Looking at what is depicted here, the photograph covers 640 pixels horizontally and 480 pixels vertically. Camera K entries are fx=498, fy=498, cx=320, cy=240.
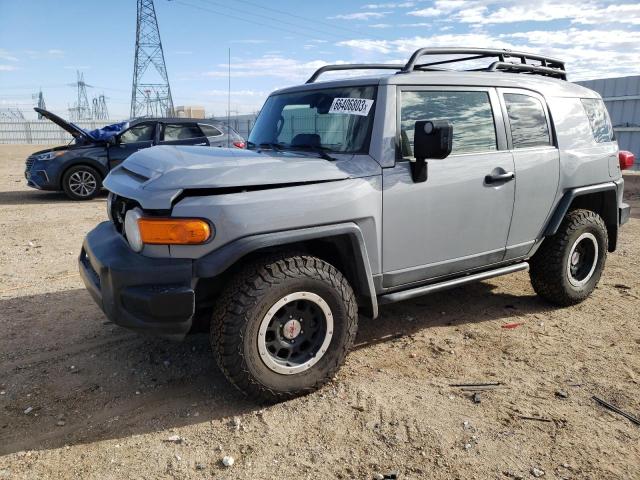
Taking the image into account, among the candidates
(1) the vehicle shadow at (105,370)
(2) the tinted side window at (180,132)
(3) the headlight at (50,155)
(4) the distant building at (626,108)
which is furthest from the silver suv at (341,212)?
(4) the distant building at (626,108)

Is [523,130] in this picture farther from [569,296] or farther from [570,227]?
[569,296]

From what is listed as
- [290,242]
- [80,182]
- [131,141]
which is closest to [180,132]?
[131,141]

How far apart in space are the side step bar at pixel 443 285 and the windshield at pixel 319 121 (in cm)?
100

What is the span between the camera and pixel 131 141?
34.3 ft

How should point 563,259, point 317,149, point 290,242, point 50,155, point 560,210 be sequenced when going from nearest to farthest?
point 290,242 → point 317,149 → point 560,210 → point 563,259 → point 50,155

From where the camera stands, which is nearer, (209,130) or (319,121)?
(319,121)

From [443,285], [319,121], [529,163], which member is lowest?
[443,285]

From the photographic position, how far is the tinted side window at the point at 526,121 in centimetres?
388

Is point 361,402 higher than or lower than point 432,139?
lower

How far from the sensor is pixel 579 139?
14.1 feet

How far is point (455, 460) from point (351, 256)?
1.28 m

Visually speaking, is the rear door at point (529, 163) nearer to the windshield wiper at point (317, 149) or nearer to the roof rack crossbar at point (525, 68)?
the roof rack crossbar at point (525, 68)

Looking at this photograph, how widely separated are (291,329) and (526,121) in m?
2.54

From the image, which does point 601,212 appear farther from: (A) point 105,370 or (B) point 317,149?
(A) point 105,370
